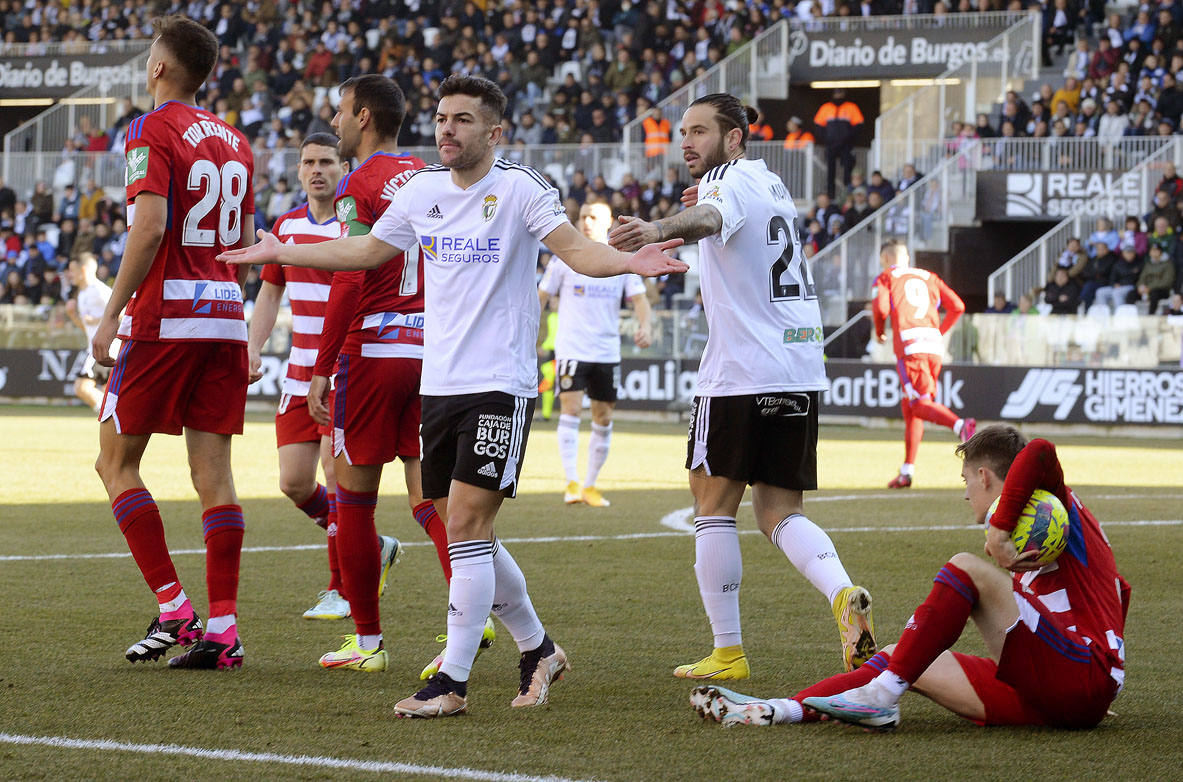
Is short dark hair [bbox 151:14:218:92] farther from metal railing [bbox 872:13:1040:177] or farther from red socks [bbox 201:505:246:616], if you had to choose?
metal railing [bbox 872:13:1040:177]

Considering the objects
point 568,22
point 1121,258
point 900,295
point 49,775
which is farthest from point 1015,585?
point 568,22

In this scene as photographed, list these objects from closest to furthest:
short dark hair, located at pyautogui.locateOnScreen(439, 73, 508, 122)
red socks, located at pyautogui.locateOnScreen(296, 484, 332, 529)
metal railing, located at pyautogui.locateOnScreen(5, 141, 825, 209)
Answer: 1. short dark hair, located at pyautogui.locateOnScreen(439, 73, 508, 122)
2. red socks, located at pyautogui.locateOnScreen(296, 484, 332, 529)
3. metal railing, located at pyautogui.locateOnScreen(5, 141, 825, 209)

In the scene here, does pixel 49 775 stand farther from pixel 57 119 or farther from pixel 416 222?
pixel 57 119

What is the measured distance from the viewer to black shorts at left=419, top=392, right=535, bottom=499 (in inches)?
201

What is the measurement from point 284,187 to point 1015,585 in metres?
28.1

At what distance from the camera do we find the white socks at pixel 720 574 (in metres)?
5.82

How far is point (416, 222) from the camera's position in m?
5.29

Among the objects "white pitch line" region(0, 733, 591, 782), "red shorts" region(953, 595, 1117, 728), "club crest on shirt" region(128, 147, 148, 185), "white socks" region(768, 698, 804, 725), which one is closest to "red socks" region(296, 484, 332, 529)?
"club crest on shirt" region(128, 147, 148, 185)

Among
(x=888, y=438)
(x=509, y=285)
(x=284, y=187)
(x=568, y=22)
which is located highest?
(x=568, y=22)

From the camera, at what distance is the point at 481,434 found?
510 centimetres

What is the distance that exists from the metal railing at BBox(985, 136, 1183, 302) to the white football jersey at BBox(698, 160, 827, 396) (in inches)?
720

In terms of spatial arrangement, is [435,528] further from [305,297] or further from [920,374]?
[920,374]

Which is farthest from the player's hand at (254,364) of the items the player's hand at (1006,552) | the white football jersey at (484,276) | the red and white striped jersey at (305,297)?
the player's hand at (1006,552)

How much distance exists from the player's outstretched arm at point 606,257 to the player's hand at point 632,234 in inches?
0.9
